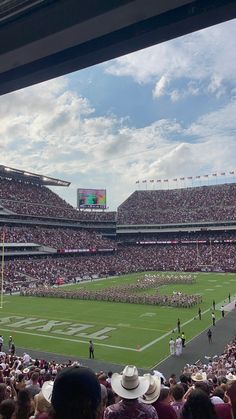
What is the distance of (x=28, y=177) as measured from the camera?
76.9 m

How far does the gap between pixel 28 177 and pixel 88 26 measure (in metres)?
75.9

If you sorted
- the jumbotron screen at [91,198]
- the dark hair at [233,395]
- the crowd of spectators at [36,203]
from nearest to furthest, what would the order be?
the dark hair at [233,395]
the crowd of spectators at [36,203]
the jumbotron screen at [91,198]

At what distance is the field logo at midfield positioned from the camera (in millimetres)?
23922

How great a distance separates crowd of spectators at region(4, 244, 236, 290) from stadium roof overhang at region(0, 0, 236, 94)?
4288 centimetres

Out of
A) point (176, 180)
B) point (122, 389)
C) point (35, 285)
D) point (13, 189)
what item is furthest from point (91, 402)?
point (176, 180)

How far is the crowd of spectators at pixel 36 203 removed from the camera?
6562 centimetres

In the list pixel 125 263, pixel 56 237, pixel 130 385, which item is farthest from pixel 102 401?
pixel 125 263

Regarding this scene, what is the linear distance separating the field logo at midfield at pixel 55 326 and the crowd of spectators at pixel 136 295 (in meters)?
8.71

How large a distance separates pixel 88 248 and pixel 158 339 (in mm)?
47105

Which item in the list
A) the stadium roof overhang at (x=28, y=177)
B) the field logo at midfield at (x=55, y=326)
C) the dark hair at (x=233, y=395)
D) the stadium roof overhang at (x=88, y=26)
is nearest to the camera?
the stadium roof overhang at (x=88, y=26)

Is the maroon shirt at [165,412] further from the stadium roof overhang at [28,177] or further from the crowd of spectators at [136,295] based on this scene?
the stadium roof overhang at [28,177]

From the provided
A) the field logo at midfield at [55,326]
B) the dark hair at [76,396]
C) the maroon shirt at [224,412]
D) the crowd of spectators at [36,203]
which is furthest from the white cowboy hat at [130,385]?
the crowd of spectators at [36,203]

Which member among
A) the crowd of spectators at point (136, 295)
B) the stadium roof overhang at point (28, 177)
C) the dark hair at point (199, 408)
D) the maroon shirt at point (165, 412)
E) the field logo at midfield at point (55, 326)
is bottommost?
the field logo at midfield at point (55, 326)

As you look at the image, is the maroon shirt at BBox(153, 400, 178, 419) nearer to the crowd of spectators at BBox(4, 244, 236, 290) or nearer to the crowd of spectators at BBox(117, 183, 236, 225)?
the crowd of spectators at BBox(4, 244, 236, 290)
